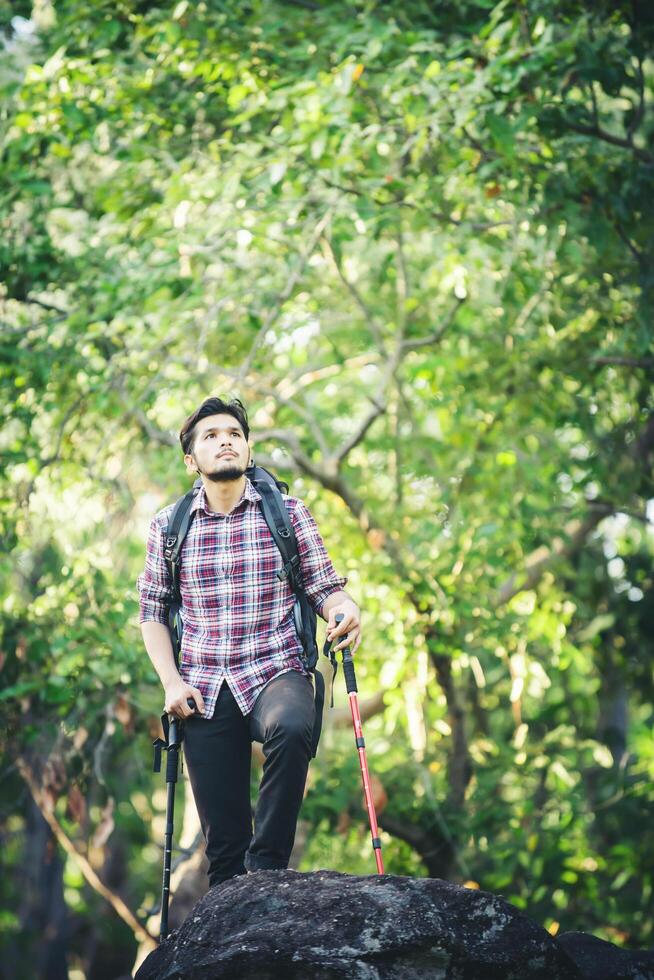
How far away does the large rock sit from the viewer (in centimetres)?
322

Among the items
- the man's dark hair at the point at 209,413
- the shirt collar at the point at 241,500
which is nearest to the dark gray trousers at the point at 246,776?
the shirt collar at the point at 241,500

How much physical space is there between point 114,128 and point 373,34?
7.06ft

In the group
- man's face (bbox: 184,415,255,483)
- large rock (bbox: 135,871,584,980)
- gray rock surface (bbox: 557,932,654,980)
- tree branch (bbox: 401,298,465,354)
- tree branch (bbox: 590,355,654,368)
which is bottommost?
gray rock surface (bbox: 557,932,654,980)

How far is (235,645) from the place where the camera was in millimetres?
3957

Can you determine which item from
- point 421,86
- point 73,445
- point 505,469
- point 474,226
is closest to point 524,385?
point 505,469

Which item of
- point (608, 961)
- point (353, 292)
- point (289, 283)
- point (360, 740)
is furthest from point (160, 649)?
point (353, 292)

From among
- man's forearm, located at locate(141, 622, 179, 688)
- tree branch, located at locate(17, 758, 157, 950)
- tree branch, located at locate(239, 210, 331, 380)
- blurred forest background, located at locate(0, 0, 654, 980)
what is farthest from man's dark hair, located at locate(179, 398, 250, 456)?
tree branch, located at locate(17, 758, 157, 950)

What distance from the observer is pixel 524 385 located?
8.36 meters

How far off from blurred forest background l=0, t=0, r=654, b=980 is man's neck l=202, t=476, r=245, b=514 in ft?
9.39

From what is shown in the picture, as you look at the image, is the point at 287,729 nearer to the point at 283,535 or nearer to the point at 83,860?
the point at 283,535

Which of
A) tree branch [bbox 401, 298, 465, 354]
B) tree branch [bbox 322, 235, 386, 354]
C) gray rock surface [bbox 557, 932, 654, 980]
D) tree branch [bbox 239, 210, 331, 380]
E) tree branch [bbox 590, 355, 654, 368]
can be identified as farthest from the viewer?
tree branch [bbox 322, 235, 386, 354]

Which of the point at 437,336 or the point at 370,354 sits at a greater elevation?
the point at 370,354

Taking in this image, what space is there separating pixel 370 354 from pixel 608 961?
263 inches

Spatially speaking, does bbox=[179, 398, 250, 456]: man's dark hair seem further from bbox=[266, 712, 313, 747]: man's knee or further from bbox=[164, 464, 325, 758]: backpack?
bbox=[266, 712, 313, 747]: man's knee
